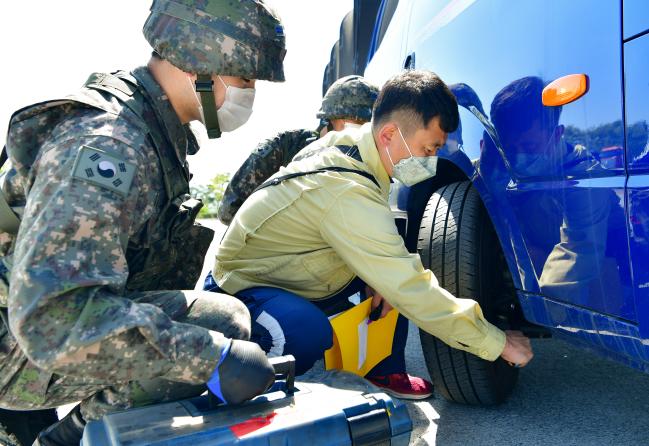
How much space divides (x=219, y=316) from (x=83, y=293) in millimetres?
450

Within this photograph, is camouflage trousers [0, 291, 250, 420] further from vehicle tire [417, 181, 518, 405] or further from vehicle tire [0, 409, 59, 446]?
vehicle tire [417, 181, 518, 405]

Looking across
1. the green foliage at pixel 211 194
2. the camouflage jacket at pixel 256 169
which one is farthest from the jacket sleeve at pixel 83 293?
the green foliage at pixel 211 194

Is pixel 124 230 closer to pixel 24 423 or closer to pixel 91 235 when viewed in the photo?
pixel 91 235

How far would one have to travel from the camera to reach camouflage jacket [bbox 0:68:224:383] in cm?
129

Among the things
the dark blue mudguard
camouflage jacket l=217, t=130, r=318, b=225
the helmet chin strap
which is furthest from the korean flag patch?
camouflage jacket l=217, t=130, r=318, b=225

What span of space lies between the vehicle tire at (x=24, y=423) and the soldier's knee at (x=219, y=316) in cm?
61

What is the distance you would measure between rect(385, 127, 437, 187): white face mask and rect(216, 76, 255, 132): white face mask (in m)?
0.48

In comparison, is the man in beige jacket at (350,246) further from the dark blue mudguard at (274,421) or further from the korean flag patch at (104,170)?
the korean flag patch at (104,170)

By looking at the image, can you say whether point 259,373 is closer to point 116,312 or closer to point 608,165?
point 116,312

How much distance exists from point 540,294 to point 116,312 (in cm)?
105

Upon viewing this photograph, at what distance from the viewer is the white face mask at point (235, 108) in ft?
5.86

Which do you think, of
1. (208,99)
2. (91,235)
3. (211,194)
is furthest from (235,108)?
(211,194)

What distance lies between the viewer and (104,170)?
1.36m

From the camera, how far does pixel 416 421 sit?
2.04m
